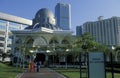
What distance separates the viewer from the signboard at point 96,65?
49.7ft

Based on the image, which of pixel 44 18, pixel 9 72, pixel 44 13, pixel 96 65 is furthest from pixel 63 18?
pixel 96 65

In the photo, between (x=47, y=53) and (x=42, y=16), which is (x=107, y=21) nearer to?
(x=42, y=16)

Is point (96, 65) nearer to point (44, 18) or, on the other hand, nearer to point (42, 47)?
point (42, 47)

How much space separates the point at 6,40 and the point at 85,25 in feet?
145

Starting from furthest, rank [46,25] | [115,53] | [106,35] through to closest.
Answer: [106,35] < [46,25] < [115,53]

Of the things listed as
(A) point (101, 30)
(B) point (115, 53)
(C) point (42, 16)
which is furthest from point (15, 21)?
(B) point (115, 53)

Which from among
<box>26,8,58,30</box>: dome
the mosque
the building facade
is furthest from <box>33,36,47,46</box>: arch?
the building facade

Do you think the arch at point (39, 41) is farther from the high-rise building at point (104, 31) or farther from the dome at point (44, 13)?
the high-rise building at point (104, 31)

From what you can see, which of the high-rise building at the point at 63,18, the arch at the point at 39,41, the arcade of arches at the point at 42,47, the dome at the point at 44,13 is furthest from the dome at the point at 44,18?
the high-rise building at the point at 63,18

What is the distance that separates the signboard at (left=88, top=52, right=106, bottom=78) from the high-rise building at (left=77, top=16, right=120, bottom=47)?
9147 centimetres

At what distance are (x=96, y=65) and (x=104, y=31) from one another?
308ft

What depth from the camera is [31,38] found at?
83.2m

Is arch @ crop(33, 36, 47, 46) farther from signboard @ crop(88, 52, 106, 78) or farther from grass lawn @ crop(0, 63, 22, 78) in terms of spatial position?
signboard @ crop(88, 52, 106, 78)

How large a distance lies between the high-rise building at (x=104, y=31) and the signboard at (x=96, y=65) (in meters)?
91.5
